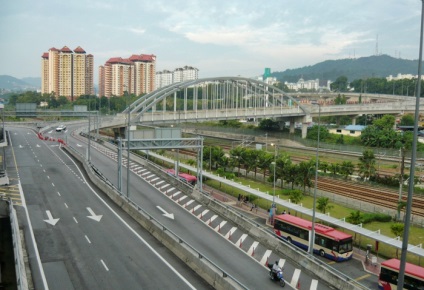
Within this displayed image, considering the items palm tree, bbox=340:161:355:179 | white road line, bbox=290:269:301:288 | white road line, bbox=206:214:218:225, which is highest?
palm tree, bbox=340:161:355:179

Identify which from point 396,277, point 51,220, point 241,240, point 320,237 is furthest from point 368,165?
point 51,220

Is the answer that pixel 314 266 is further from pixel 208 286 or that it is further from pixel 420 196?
pixel 420 196

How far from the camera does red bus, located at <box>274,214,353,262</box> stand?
29.0 metres

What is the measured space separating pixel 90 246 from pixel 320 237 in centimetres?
1551

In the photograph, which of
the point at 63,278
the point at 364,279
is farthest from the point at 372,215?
the point at 63,278

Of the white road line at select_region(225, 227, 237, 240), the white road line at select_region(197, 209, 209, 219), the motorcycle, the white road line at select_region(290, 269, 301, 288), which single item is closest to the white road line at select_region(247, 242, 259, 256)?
the white road line at select_region(225, 227, 237, 240)

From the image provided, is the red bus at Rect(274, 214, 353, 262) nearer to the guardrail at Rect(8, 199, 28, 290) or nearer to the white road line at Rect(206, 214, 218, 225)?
the white road line at Rect(206, 214, 218, 225)

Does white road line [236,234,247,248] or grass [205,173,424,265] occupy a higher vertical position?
white road line [236,234,247,248]

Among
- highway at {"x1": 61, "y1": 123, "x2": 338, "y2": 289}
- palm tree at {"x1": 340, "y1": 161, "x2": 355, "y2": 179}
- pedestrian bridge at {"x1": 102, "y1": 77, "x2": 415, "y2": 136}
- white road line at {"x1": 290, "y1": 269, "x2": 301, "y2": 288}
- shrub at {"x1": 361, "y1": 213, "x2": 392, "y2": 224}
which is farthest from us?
pedestrian bridge at {"x1": 102, "y1": 77, "x2": 415, "y2": 136}

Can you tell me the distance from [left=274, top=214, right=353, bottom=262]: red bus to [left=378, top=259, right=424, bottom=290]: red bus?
172 inches

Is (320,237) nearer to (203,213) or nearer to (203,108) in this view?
(203,213)

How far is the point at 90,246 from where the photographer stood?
88.2 feet

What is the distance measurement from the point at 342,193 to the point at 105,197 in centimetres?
2800

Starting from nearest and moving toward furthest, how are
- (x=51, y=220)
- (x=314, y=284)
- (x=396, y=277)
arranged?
(x=314, y=284), (x=396, y=277), (x=51, y=220)
